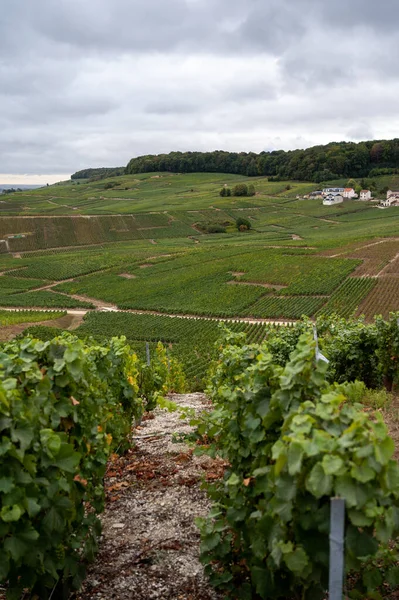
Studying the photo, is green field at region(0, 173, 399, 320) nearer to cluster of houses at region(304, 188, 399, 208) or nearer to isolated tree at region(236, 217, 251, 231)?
isolated tree at region(236, 217, 251, 231)

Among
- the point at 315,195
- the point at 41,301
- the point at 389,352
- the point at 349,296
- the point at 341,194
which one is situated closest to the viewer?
the point at 389,352

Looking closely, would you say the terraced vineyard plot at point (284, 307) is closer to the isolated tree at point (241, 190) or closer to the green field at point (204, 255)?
the green field at point (204, 255)

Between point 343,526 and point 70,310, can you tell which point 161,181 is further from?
point 343,526

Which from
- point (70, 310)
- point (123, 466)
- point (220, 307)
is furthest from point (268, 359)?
point (70, 310)

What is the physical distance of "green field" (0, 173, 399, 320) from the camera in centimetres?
5600

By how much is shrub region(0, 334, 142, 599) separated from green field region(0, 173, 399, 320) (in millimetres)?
38516

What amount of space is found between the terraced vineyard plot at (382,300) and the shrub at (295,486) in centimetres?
4234

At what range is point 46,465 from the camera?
439 centimetres

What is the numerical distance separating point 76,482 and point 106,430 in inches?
88.4

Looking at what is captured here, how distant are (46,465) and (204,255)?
3091 inches

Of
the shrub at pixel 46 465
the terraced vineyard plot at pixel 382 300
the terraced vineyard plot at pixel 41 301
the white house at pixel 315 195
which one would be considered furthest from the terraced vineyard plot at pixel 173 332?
the white house at pixel 315 195

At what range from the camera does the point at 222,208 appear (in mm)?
134250

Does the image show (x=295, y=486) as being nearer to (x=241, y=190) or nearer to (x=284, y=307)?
(x=284, y=307)

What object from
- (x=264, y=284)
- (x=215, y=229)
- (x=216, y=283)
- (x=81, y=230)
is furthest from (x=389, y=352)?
(x=215, y=229)
